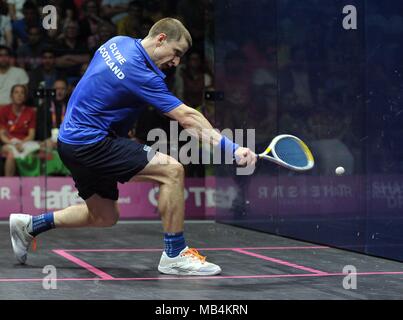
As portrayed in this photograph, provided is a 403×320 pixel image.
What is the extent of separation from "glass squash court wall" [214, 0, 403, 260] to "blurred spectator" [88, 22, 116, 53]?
1.04m

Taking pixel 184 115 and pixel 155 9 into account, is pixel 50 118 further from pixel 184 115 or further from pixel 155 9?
pixel 184 115

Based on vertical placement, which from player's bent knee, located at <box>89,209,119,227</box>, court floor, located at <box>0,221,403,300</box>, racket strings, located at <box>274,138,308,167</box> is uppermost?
racket strings, located at <box>274,138,308,167</box>

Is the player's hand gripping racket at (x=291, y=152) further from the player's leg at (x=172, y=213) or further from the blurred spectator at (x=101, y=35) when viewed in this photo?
the blurred spectator at (x=101, y=35)

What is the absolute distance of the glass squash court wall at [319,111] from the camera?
21.6 ft

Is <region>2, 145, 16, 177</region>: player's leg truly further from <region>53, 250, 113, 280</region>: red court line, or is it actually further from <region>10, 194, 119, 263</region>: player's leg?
<region>10, 194, 119, 263</region>: player's leg

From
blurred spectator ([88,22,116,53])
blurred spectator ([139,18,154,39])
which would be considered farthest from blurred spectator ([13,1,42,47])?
blurred spectator ([139,18,154,39])

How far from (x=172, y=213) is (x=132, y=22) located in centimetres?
455

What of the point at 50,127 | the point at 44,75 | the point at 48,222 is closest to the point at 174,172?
the point at 48,222

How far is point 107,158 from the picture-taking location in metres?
5.77

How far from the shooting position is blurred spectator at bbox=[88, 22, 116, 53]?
32.8 ft

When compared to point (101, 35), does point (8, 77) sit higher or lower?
lower
